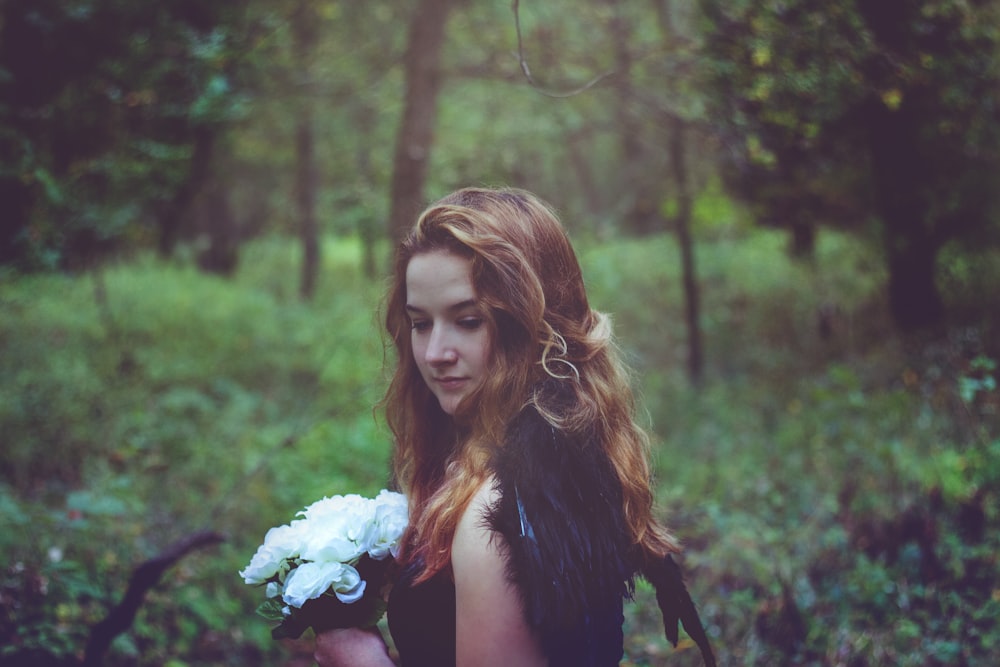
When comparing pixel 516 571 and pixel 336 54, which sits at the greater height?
pixel 336 54

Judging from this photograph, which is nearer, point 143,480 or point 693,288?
point 143,480

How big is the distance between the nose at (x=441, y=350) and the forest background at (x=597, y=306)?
808mm

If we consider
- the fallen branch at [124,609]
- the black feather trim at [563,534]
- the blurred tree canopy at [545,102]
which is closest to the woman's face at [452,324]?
the black feather trim at [563,534]

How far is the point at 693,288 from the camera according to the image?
949cm

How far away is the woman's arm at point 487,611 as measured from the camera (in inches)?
64.2

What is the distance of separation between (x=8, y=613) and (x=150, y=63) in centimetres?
454

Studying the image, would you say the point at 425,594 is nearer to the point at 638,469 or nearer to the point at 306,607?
the point at 306,607

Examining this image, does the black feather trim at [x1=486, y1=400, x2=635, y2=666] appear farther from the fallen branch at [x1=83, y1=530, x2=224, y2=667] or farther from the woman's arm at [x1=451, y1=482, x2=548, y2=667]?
the fallen branch at [x1=83, y1=530, x2=224, y2=667]

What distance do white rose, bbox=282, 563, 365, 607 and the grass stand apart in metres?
1.02

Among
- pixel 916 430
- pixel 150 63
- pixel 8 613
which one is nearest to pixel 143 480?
pixel 8 613

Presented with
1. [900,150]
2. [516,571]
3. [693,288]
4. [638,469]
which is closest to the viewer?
[516,571]

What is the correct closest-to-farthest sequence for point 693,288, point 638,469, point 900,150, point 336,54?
1. point 638,469
2. point 900,150
3. point 693,288
4. point 336,54

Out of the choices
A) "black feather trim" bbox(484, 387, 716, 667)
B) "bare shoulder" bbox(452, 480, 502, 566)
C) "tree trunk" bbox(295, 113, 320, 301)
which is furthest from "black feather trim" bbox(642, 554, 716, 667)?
"tree trunk" bbox(295, 113, 320, 301)

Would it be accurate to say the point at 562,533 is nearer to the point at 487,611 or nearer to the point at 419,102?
the point at 487,611
